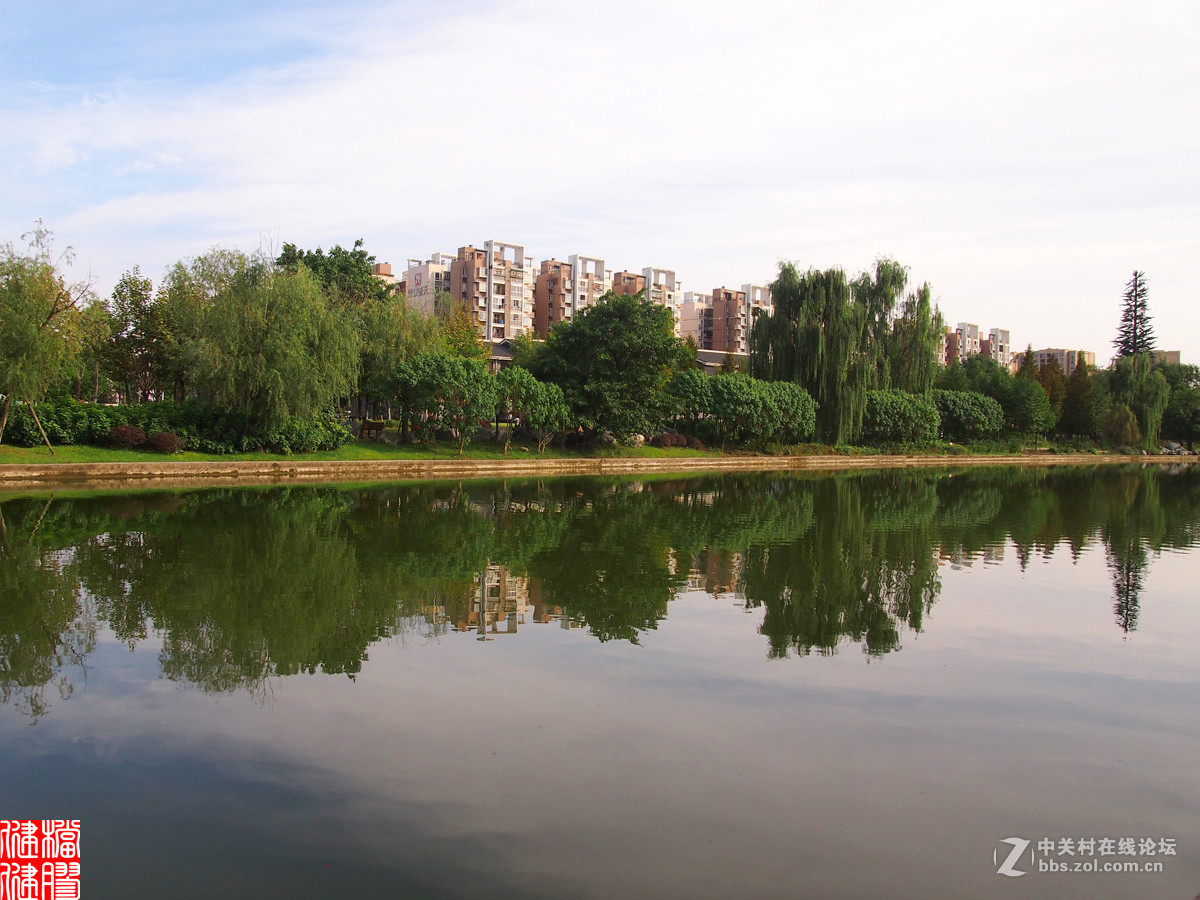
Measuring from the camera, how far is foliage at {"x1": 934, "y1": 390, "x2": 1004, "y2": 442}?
52812 millimetres

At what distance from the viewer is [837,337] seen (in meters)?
42.1

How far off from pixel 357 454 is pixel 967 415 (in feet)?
124

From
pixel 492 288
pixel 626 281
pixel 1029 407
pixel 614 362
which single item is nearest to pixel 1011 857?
pixel 614 362

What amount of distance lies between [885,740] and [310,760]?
132 inches

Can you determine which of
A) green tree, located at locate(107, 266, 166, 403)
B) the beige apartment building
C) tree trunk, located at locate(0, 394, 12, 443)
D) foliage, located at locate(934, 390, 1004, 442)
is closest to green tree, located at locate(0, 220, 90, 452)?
tree trunk, located at locate(0, 394, 12, 443)

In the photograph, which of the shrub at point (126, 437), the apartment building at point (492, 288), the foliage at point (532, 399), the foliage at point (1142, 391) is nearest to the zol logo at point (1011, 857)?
the shrub at point (126, 437)

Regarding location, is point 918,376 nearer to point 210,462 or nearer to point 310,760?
point 210,462

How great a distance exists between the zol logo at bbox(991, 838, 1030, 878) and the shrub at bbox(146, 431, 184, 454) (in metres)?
25.6

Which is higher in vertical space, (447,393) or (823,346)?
(823,346)

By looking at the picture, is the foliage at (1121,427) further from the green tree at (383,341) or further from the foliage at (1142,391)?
the green tree at (383,341)

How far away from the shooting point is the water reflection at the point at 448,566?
24.4ft

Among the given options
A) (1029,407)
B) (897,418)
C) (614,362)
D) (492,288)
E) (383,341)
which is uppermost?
(492,288)

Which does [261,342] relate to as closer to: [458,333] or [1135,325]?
[458,333]

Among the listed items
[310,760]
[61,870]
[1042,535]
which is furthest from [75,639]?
[1042,535]
